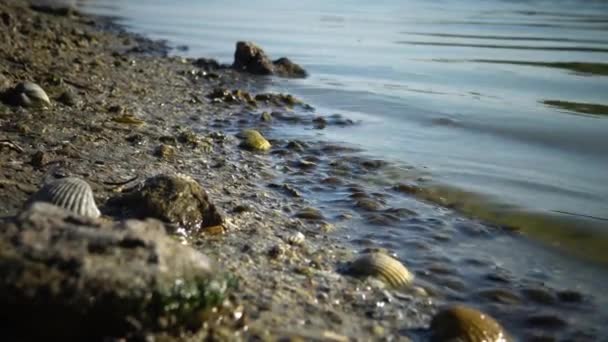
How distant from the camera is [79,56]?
8039 mm

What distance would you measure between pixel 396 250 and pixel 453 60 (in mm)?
7175

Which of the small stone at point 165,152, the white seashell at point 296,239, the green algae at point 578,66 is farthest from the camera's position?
the green algae at point 578,66

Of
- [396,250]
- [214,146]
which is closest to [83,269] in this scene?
[396,250]

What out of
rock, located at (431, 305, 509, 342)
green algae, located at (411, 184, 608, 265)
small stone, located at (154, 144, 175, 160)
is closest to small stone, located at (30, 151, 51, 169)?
small stone, located at (154, 144, 175, 160)

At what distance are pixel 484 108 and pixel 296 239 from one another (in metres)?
3.98

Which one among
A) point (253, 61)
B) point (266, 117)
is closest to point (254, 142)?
point (266, 117)

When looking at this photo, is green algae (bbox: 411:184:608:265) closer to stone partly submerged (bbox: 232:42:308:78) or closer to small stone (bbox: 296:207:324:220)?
small stone (bbox: 296:207:324:220)

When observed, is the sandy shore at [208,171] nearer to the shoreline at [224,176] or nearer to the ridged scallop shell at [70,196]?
the shoreline at [224,176]

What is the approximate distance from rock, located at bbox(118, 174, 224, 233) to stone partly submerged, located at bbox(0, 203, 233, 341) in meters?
0.99

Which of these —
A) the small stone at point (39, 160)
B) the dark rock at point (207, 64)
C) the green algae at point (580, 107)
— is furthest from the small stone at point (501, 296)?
the dark rock at point (207, 64)

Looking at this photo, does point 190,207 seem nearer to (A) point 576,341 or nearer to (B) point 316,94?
(A) point 576,341

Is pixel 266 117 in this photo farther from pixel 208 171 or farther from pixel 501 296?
pixel 501 296

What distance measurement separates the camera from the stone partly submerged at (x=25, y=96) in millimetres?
4750

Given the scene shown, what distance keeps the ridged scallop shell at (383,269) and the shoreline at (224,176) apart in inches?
2.4
